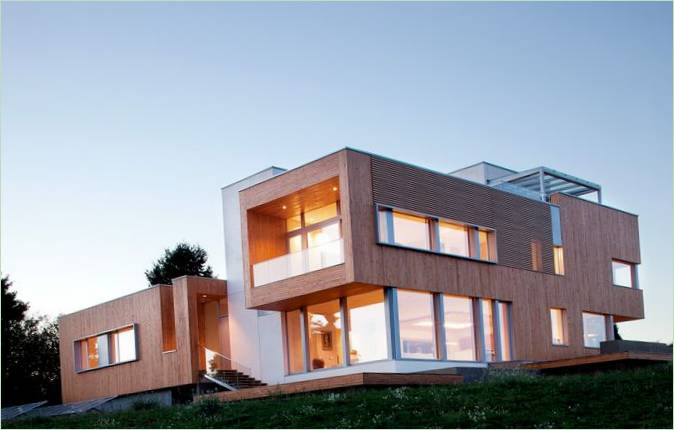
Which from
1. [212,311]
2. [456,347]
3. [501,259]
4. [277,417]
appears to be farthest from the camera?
[212,311]

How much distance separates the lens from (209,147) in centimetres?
3528

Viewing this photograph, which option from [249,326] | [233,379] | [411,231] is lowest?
[233,379]

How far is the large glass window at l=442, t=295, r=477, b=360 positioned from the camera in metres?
26.0

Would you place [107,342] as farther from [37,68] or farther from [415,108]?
[415,108]

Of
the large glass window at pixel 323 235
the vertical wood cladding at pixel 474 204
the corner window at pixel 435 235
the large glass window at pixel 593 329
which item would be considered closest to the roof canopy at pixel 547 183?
the vertical wood cladding at pixel 474 204

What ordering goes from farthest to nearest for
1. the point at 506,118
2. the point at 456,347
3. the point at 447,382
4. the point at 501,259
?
the point at 506,118 → the point at 501,259 → the point at 456,347 → the point at 447,382

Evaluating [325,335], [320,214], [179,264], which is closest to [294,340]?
[325,335]

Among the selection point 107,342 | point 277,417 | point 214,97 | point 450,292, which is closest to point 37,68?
point 214,97

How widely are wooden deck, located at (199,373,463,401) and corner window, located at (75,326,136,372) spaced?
457 inches

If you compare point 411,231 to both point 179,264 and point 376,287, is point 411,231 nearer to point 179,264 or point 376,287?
point 376,287

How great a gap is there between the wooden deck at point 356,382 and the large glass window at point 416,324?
2218 mm

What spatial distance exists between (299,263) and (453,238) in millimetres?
4910

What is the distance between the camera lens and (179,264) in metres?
51.1

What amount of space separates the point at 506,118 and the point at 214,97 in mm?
10086
